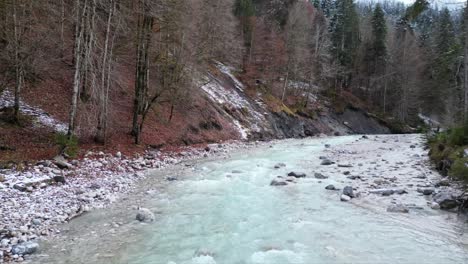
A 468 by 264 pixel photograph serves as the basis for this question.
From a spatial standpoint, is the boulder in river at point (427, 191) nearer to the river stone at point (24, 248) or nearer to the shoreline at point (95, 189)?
the shoreline at point (95, 189)

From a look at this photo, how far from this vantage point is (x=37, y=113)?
15203mm

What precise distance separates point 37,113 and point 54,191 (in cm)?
725

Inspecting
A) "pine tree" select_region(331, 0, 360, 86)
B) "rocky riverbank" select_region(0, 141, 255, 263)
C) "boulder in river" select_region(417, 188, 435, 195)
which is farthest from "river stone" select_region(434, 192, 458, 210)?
"pine tree" select_region(331, 0, 360, 86)

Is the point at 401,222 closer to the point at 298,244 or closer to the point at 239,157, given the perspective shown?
the point at 298,244

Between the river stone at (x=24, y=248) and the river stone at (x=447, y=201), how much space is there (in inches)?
396

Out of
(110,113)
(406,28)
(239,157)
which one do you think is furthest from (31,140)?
(406,28)

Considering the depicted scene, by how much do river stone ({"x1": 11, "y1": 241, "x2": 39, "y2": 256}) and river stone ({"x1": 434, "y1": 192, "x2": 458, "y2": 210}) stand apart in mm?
10062

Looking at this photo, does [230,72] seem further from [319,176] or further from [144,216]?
[144,216]

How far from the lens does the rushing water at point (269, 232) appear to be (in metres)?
6.39

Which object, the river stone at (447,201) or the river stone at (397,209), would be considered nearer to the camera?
the river stone at (397,209)

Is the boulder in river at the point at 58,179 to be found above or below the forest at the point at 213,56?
below

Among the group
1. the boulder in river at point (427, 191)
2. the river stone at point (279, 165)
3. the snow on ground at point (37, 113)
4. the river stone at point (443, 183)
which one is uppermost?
the snow on ground at point (37, 113)

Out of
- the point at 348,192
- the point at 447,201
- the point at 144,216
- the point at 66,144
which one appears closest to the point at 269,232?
the point at 144,216

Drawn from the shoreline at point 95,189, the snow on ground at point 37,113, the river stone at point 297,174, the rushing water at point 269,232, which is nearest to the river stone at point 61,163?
the shoreline at point 95,189
